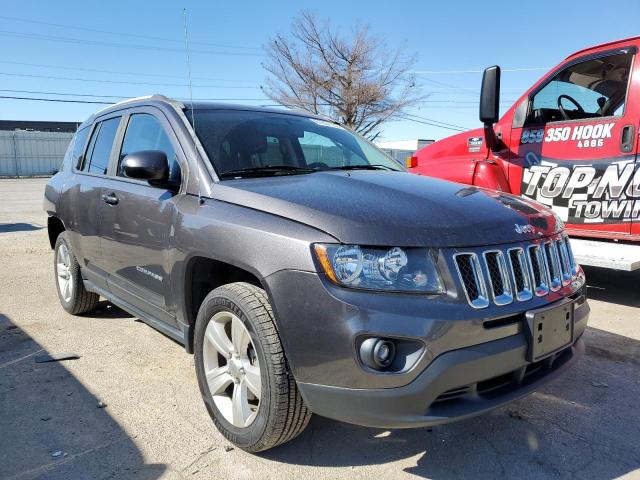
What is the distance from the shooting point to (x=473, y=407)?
2146 millimetres

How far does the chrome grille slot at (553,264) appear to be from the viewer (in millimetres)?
2559

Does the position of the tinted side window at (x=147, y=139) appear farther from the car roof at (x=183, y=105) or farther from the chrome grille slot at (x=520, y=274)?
the chrome grille slot at (x=520, y=274)

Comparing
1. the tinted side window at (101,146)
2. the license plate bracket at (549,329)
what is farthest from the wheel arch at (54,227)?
the license plate bracket at (549,329)

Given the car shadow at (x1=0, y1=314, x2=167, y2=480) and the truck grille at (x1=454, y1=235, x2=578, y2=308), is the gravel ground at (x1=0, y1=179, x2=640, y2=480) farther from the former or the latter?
the truck grille at (x1=454, y1=235, x2=578, y2=308)

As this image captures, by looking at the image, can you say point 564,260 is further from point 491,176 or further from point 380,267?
point 491,176

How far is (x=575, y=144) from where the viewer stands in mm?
5039

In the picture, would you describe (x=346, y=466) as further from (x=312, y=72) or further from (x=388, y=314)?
(x=312, y=72)

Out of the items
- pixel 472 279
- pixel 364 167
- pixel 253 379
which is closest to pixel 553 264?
pixel 472 279

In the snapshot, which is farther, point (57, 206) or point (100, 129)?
point (57, 206)

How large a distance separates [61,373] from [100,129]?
200 cm

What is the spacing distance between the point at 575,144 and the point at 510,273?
3354 millimetres

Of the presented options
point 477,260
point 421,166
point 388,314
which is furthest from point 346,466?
point 421,166

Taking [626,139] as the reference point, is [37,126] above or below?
above

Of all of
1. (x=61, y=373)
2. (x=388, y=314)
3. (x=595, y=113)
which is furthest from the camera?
(x=595, y=113)
